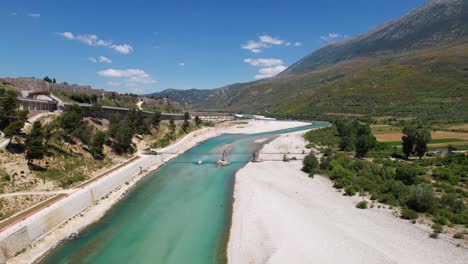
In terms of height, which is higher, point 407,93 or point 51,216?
point 407,93

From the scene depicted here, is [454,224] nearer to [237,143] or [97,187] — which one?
[97,187]

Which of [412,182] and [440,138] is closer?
[412,182]

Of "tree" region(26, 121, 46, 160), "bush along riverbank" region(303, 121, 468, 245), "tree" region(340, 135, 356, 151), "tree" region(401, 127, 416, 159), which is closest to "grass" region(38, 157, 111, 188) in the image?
"tree" region(26, 121, 46, 160)

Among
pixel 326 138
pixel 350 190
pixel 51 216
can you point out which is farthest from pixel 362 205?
pixel 326 138

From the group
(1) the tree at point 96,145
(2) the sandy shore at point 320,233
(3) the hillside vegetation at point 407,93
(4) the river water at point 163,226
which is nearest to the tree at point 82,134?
(1) the tree at point 96,145

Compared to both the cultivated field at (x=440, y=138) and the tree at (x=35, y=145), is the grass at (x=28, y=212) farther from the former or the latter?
the cultivated field at (x=440, y=138)

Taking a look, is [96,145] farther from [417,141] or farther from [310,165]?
[417,141]

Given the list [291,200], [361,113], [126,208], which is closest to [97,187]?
[126,208]
